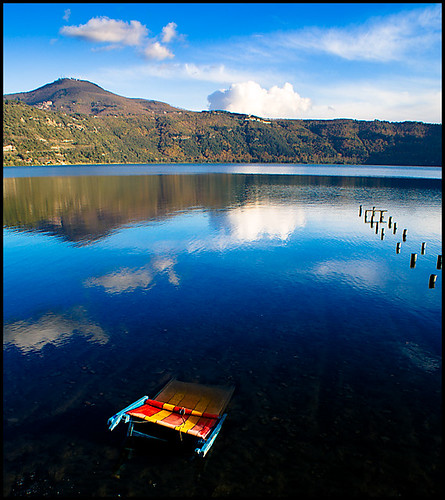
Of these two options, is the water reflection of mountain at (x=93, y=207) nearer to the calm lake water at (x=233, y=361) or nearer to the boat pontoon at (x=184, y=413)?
the calm lake water at (x=233, y=361)

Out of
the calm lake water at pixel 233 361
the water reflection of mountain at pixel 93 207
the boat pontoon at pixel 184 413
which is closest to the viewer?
the calm lake water at pixel 233 361

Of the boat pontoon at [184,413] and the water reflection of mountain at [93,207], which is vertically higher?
the water reflection of mountain at [93,207]

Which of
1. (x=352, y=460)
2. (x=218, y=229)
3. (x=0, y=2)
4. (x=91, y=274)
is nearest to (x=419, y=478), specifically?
(x=352, y=460)

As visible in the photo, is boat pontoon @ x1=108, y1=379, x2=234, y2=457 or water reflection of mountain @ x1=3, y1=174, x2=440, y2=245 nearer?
boat pontoon @ x1=108, y1=379, x2=234, y2=457

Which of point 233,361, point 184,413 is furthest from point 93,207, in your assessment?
point 184,413

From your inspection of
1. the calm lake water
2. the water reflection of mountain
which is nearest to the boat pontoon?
the calm lake water

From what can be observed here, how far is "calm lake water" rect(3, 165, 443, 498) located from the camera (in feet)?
46.0

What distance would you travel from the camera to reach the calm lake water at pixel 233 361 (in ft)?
46.0

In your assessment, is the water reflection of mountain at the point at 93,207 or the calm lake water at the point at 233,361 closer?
the calm lake water at the point at 233,361

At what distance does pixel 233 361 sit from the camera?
2139 centimetres

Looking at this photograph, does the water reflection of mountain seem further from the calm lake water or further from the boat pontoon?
the boat pontoon

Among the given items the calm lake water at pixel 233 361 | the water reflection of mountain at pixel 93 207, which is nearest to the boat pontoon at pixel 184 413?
the calm lake water at pixel 233 361

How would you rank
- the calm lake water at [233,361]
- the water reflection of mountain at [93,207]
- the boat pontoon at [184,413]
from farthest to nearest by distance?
the water reflection of mountain at [93,207]
the boat pontoon at [184,413]
the calm lake water at [233,361]

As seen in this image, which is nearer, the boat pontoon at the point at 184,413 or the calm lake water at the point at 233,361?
the calm lake water at the point at 233,361
